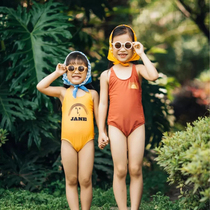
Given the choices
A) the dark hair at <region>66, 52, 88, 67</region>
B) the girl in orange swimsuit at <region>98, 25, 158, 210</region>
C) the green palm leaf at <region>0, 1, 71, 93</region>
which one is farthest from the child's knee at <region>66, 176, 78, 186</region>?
the green palm leaf at <region>0, 1, 71, 93</region>

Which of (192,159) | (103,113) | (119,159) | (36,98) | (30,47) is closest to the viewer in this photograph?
(192,159)

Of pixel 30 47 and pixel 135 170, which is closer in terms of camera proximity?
pixel 135 170

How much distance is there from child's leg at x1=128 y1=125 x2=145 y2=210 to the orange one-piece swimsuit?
0.07 meters

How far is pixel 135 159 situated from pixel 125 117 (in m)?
0.46

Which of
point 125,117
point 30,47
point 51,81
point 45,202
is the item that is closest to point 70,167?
point 125,117

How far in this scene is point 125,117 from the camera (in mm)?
3861

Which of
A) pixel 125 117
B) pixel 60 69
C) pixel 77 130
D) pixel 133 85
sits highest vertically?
pixel 60 69

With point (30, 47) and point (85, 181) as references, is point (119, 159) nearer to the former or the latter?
point (85, 181)

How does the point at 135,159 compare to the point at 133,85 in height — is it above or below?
Result: below

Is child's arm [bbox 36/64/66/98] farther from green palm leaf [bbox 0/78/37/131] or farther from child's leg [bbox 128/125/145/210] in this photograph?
green palm leaf [bbox 0/78/37/131]

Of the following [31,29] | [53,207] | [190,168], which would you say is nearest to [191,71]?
[31,29]

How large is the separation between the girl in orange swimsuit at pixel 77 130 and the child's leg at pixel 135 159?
1.40 ft

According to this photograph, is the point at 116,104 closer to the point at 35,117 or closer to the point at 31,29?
the point at 35,117

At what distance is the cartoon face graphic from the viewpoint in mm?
3900
